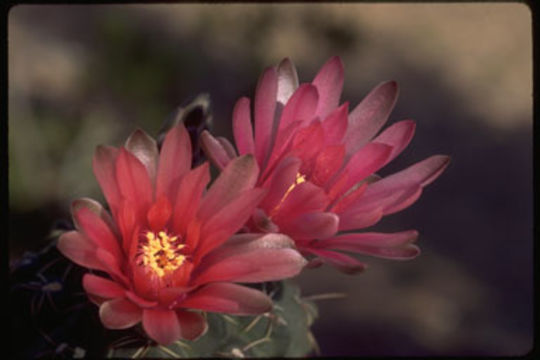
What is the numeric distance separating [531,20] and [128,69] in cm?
57

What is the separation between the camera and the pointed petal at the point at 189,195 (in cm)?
46

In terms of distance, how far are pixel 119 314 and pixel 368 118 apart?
0.24 metres

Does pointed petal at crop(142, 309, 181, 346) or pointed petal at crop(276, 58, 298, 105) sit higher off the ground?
pointed petal at crop(276, 58, 298, 105)

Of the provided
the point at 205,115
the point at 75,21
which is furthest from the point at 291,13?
the point at 205,115

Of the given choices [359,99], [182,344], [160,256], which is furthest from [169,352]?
[359,99]

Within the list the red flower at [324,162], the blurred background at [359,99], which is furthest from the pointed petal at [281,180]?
the blurred background at [359,99]

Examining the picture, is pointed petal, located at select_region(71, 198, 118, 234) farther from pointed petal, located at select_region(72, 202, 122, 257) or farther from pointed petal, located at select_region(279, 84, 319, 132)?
pointed petal, located at select_region(279, 84, 319, 132)

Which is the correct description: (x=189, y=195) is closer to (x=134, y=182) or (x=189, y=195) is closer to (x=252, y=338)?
(x=134, y=182)

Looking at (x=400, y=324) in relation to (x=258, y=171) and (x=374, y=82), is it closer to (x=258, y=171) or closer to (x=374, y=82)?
(x=374, y=82)

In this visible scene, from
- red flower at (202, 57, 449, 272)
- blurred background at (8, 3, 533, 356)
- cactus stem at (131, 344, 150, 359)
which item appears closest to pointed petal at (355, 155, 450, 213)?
red flower at (202, 57, 449, 272)

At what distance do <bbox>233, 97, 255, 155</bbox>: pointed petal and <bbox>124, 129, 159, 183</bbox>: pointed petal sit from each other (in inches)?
2.5

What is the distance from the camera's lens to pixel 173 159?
475mm

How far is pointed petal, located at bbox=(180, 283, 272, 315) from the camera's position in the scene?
45 cm

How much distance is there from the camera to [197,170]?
46 centimetres
